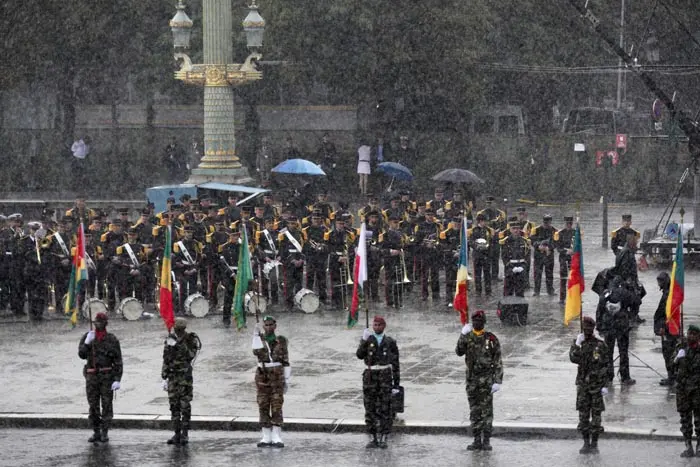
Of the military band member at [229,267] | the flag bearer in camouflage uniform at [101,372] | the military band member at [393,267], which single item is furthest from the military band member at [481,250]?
the flag bearer in camouflage uniform at [101,372]

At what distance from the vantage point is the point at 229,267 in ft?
84.3

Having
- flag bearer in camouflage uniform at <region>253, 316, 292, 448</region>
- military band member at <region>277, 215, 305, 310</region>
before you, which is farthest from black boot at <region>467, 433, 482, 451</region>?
military band member at <region>277, 215, 305, 310</region>

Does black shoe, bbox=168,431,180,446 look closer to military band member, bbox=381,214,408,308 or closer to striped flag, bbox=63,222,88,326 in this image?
striped flag, bbox=63,222,88,326

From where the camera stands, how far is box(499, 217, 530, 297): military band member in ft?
86.4

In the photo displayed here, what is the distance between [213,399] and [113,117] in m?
38.6

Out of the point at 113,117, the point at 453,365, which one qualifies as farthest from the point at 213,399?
the point at 113,117

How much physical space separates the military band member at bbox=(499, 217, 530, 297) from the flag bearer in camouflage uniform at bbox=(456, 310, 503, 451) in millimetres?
9309

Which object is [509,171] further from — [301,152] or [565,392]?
[565,392]

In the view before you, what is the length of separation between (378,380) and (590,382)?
2386 mm

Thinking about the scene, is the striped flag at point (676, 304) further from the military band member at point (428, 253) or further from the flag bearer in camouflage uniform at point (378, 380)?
the military band member at point (428, 253)

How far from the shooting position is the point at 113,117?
2233 inches

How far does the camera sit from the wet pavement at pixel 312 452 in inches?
636

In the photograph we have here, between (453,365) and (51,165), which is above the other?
(51,165)

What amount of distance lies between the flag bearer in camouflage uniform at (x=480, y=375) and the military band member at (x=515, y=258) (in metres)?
9.31
